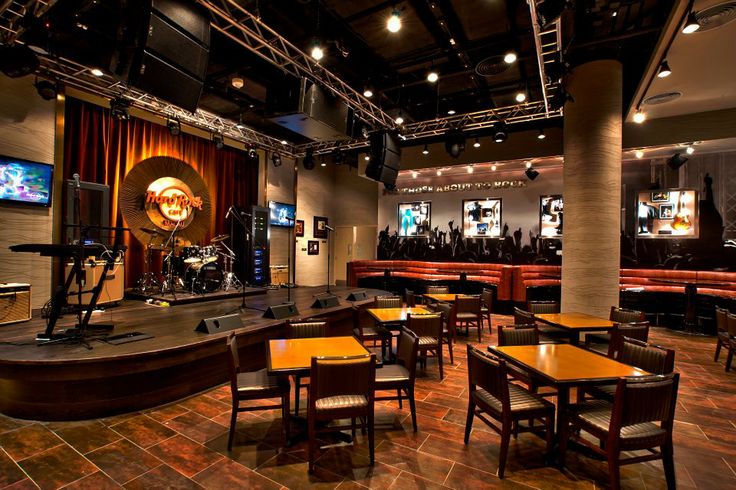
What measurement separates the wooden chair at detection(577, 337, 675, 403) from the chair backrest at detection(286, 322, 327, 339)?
252cm

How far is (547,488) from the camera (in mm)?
2383

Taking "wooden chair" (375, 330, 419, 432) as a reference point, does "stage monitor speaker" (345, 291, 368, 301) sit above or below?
above

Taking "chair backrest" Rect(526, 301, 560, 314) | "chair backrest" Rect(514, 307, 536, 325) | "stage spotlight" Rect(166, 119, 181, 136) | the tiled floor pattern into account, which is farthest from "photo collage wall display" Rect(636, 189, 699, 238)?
"stage spotlight" Rect(166, 119, 181, 136)

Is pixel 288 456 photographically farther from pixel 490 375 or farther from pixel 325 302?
pixel 325 302

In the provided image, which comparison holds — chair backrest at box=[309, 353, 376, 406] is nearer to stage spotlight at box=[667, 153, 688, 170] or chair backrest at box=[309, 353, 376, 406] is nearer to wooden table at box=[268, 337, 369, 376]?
wooden table at box=[268, 337, 369, 376]

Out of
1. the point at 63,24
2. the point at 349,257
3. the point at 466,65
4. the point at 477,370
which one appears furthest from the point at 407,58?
the point at 349,257

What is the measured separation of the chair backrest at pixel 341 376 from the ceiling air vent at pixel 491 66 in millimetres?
4876

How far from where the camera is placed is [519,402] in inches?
103

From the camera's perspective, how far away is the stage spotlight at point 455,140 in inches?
299

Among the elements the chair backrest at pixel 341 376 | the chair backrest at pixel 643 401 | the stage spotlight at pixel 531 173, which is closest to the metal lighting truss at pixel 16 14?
the chair backrest at pixel 341 376

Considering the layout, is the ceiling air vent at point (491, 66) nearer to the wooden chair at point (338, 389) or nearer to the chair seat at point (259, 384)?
the wooden chair at point (338, 389)

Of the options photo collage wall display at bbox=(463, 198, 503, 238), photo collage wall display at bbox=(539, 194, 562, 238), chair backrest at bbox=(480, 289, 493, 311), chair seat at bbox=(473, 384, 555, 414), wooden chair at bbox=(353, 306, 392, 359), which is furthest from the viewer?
photo collage wall display at bbox=(463, 198, 503, 238)

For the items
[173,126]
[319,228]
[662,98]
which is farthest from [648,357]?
[319,228]

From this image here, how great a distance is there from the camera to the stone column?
235 inches
